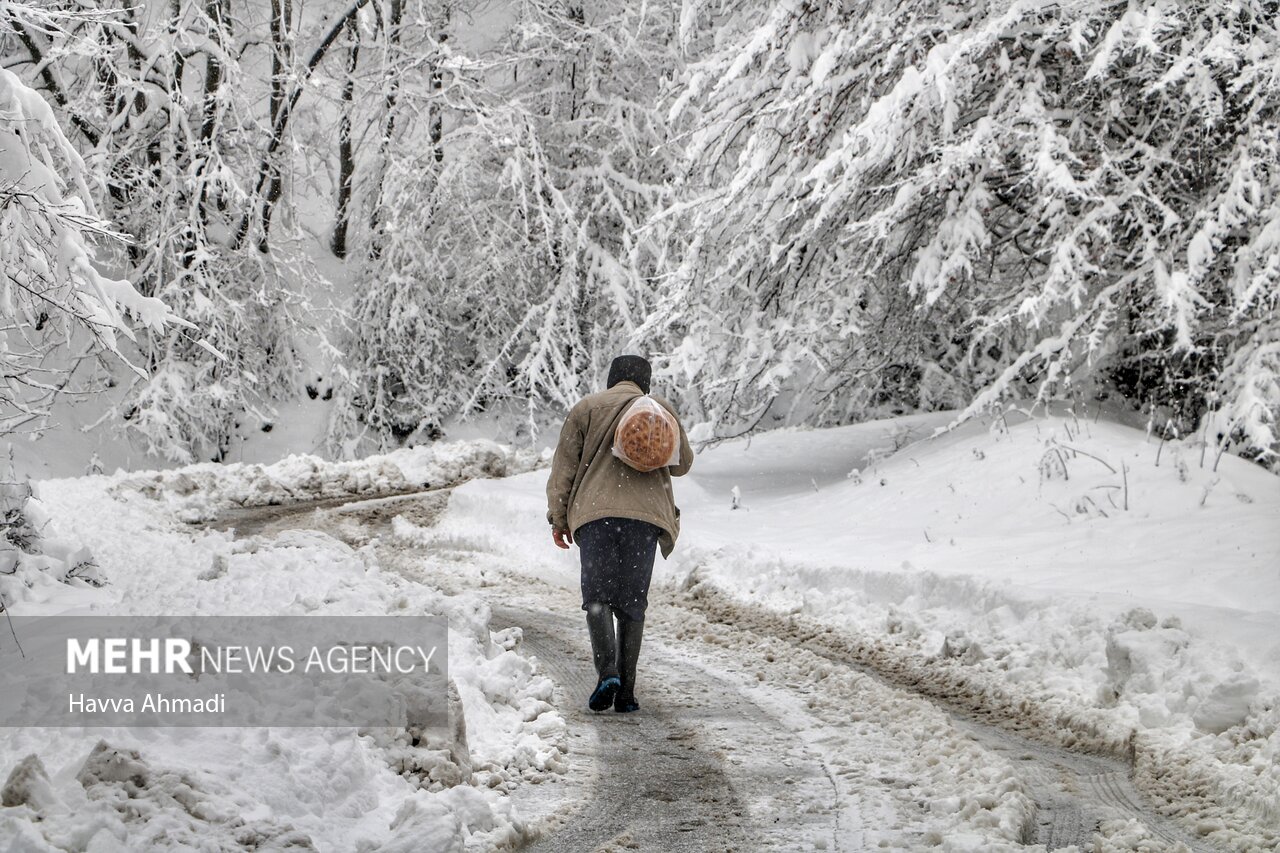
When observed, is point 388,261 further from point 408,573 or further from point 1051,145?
point 1051,145

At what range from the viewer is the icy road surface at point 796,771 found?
3.38 m

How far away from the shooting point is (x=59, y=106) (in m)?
18.2

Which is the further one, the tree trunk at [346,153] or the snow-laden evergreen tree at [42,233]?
the tree trunk at [346,153]

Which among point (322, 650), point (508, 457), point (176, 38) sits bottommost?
point (508, 457)

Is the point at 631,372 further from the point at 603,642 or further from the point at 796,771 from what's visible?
the point at 796,771

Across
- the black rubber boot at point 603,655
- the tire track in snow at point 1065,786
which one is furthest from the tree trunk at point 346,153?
the tire track in snow at point 1065,786

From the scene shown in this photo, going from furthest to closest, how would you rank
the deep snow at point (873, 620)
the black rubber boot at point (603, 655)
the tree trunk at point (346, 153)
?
the tree trunk at point (346, 153) → the black rubber boot at point (603, 655) → the deep snow at point (873, 620)

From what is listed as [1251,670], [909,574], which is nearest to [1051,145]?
[909,574]

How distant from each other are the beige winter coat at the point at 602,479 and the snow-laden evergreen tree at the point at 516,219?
13.9 metres

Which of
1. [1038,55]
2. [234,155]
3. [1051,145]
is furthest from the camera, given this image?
[234,155]

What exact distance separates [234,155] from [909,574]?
17154mm

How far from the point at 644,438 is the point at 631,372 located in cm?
58

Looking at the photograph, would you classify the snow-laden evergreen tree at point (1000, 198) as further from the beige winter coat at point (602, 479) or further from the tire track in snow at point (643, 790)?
the tire track in snow at point (643, 790)

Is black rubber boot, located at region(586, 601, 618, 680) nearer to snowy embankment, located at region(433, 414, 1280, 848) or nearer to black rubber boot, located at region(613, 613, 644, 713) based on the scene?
black rubber boot, located at region(613, 613, 644, 713)
